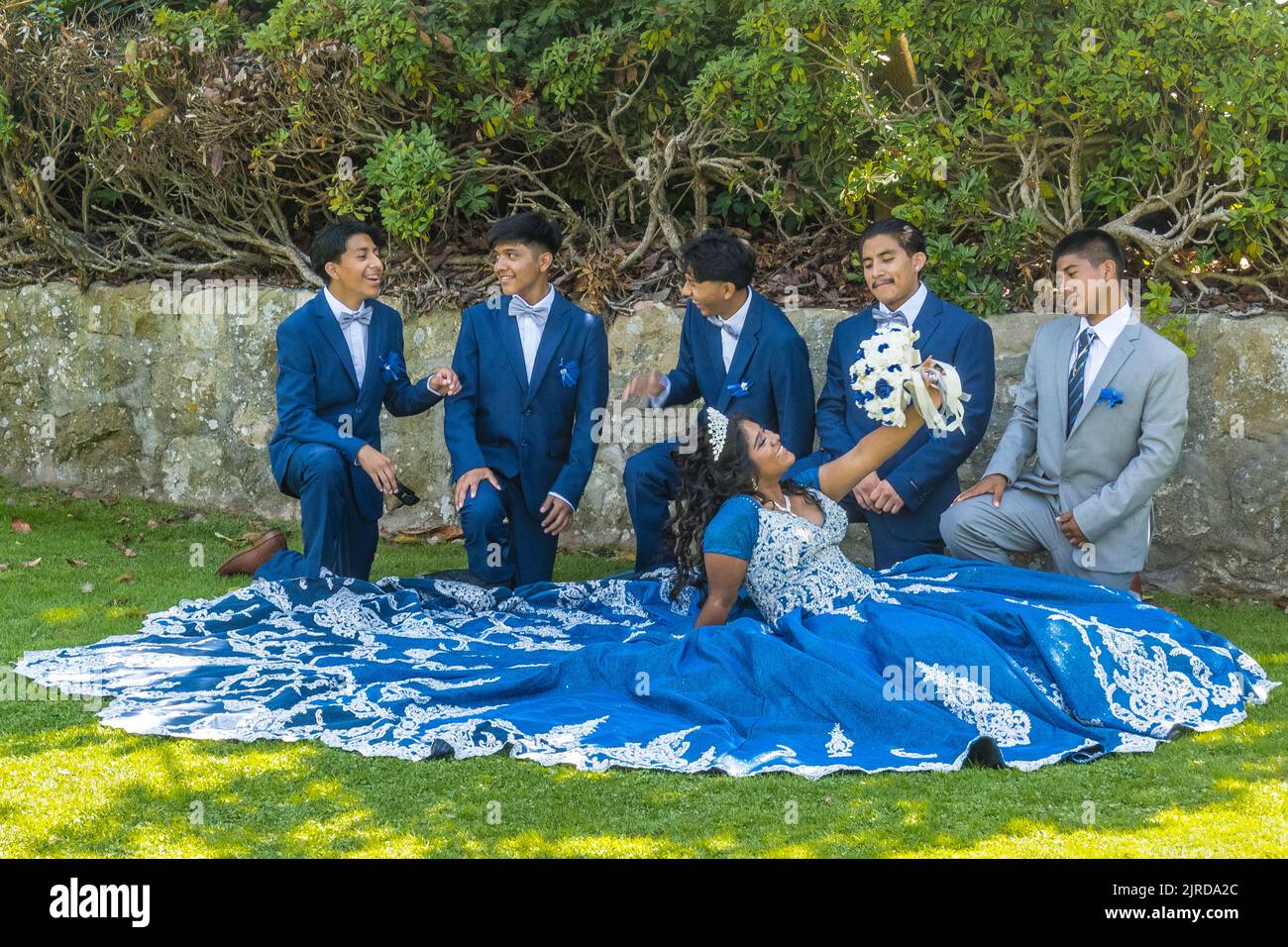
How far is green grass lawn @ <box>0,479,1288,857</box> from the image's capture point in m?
3.61

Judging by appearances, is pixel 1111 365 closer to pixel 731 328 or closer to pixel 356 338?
pixel 731 328

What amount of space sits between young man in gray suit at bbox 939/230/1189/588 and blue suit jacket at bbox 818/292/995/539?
0.45 feet

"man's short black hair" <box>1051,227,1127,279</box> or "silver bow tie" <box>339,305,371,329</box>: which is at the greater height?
"man's short black hair" <box>1051,227,1127,279</box>

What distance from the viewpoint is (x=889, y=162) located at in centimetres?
705

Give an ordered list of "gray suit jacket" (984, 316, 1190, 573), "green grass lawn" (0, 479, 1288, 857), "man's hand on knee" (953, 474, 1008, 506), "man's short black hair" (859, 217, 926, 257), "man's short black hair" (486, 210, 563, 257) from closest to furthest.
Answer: "green grass lawn" (0, 479, 1288, 857) → "gray suit jacket" (984, 316, 1190, 573) → "man's hand on knee" (953, 474, 1008, 506) → "man's short black hair" (859, 217, 926, 257) → "man's short black hair" (486, 210, 563, 257)

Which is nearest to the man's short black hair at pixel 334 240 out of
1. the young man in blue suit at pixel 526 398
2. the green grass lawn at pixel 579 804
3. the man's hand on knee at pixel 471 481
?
the young man in blue suit at pixel 526 398

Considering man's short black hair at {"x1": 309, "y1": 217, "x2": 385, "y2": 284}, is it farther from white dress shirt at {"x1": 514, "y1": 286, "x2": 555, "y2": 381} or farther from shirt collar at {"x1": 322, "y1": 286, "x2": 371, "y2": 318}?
white dress shirt at {"x1": 514, "y1": 286, "x2": 555, "y2": 381}

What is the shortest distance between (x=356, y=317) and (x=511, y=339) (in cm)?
74

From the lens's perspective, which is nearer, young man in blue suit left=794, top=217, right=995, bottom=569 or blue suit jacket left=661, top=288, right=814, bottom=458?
young man in blue suit left=794, top=217, right=995, bottom=569

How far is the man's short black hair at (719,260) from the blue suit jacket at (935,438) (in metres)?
0.60

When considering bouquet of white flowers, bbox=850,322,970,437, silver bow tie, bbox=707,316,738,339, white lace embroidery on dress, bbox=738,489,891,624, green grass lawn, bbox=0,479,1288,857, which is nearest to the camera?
green grass lawn, bbox=0,479,1288,857

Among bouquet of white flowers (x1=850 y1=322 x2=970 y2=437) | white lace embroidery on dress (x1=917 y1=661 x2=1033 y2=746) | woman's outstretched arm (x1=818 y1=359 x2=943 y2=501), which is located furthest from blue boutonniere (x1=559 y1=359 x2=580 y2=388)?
white lace embroidery on dress (x1=917 y1=661 x2=1033 y2=746)

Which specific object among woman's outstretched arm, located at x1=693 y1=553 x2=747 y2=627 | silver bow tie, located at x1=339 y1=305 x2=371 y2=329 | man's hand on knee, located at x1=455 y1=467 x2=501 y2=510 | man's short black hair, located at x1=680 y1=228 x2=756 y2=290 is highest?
Result: man's short black hair, located at x1=680 y1=228 x2=756 y2=290
